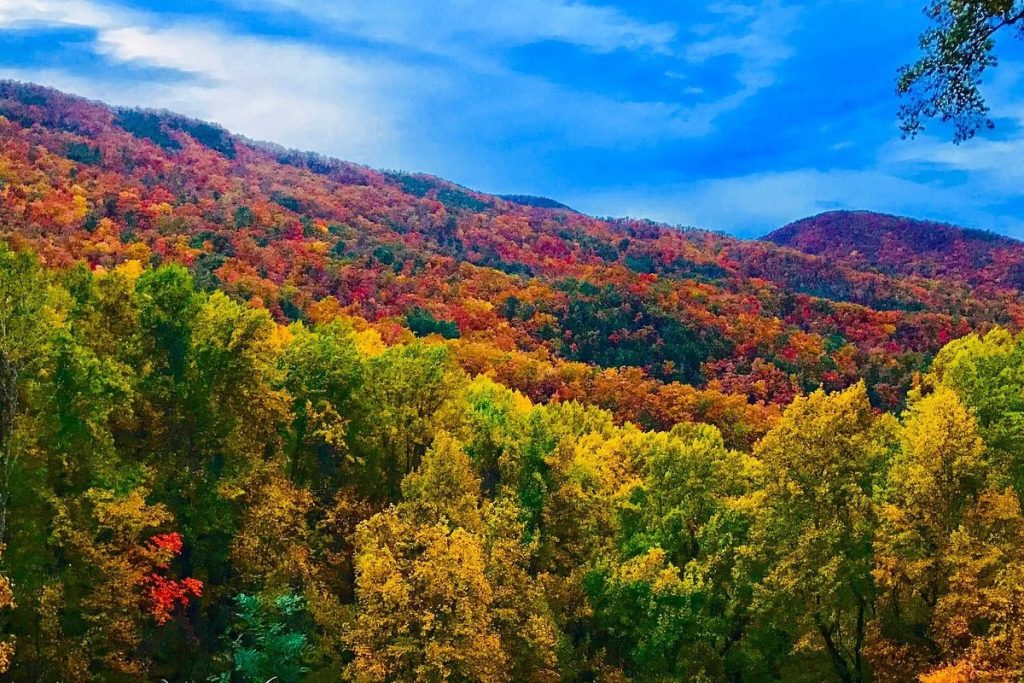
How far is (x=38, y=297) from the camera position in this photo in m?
25.0

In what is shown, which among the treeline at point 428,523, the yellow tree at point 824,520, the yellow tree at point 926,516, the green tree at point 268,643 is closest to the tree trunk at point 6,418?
the treeline at point 428,523

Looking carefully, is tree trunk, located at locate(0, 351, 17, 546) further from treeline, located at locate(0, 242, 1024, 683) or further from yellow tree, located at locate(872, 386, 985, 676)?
yellow tree, located at locate(872, 386, 985, 676)

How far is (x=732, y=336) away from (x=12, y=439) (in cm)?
12606

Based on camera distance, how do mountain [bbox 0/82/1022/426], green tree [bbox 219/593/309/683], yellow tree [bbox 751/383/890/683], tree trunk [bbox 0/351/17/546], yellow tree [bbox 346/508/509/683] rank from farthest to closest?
1. mountain [bbox 0/82/1022/426]
2. green tree [bbox 219/593/309/683]
3. yellow tree [bbox 751/383/890/683]
4. yellow tree [bbox 346/508/509/683]
5. tree trunk [bbox 0/351/17/546]

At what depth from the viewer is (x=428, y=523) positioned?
29641 mm

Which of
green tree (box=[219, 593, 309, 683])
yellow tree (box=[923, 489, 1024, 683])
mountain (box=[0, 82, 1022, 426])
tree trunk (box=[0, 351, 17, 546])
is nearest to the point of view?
yellow tree (box=[923, 489, 1024, 683])

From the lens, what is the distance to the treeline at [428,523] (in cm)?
2566

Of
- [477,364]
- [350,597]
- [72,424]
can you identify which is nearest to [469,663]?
[350,597]

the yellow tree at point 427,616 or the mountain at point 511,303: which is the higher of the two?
the mountain at point 511,303

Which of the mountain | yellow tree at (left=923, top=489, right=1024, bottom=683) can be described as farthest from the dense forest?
the mountain

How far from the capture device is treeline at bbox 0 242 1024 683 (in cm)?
2566

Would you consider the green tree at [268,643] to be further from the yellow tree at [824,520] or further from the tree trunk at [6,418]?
the yellow tree at [824,520]

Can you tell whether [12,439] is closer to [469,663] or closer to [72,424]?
[72,424]

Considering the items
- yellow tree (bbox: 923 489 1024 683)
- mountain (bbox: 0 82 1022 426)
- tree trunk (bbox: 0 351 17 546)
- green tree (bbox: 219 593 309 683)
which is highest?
mountain (bbox: 0 82 1022 426)
